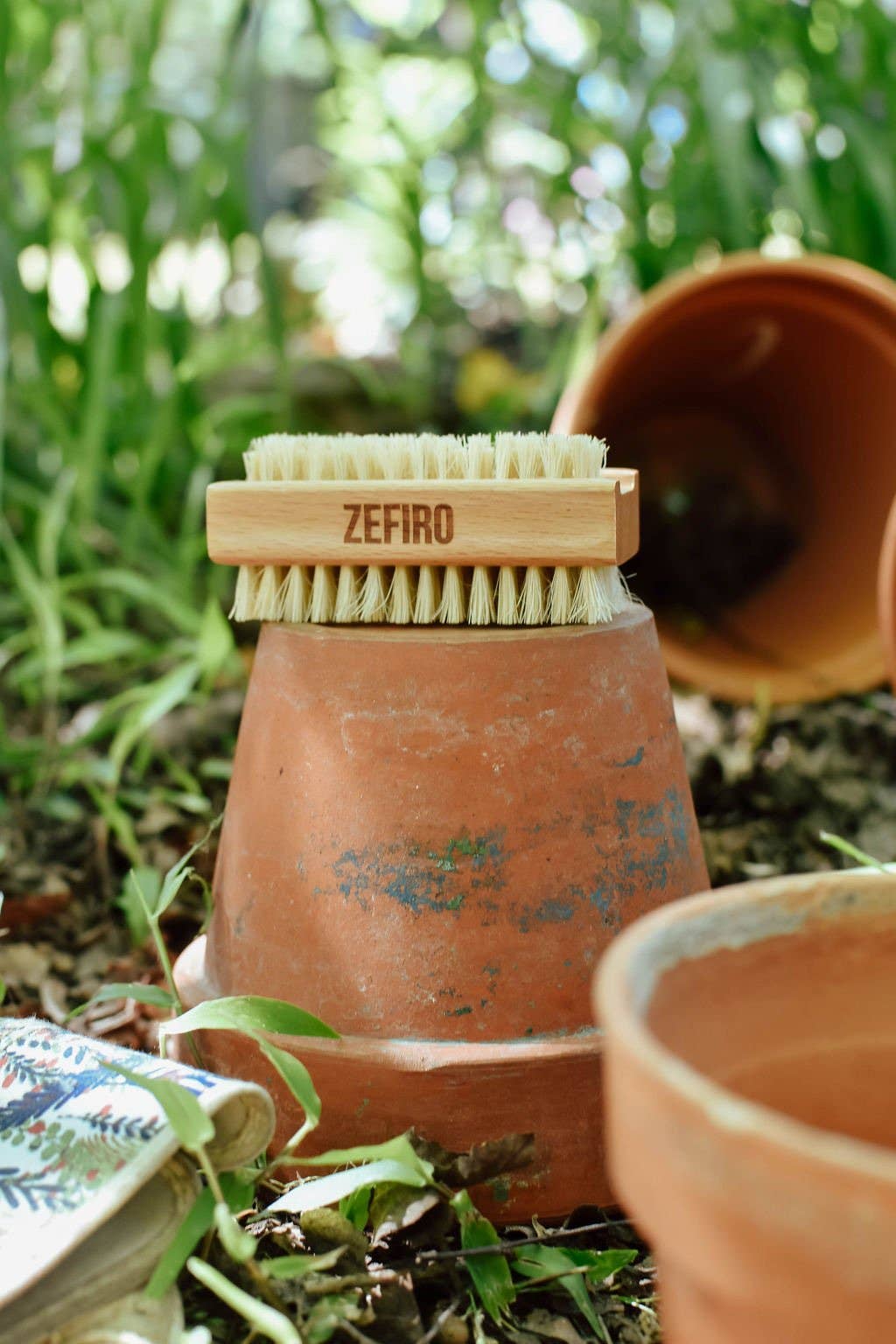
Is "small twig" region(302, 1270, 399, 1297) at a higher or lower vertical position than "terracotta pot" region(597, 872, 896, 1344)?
→ lower

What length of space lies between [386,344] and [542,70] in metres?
0.80

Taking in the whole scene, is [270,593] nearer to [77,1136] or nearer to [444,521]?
[444,521]

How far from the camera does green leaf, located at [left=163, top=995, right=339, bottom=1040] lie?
748 millimetres

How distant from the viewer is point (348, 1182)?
717 mm

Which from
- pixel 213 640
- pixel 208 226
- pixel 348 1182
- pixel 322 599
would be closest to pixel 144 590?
pixel 213 640

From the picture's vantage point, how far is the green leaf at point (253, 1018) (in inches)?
29.5

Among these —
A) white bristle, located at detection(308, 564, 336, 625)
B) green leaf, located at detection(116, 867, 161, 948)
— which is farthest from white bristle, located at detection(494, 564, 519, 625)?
green leaf, located at detection(116, 867, 161, 948)

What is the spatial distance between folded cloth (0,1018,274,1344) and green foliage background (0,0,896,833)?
2.42ft

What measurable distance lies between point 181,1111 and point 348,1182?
0.12 m

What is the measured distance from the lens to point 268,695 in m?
0.89

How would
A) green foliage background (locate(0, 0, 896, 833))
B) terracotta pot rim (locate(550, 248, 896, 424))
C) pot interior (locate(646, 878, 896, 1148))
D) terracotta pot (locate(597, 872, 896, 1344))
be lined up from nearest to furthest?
terracotta pot (locate(597, 872, 896, 1344)), pot interior (locate(646, 878, 896, 1148)), terracotta pot rim (locate(550, 248, 896, 424)), green foliage background (locate(0, 0, 896, 833))

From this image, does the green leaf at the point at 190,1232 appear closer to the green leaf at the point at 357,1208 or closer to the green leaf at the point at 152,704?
the green leaf at the point at 357,1208

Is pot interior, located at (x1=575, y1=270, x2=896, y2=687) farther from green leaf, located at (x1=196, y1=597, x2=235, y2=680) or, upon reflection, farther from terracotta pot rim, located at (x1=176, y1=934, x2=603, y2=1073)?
terracotta pot rim, located at (x1=176, y1=934, x2=603, y2=1073)

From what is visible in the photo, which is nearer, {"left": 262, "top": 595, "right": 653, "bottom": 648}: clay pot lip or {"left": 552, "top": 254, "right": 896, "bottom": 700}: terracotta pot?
{"left": 262, "top": 595, "right": 653, "bottom": 648}: clay pot lip
